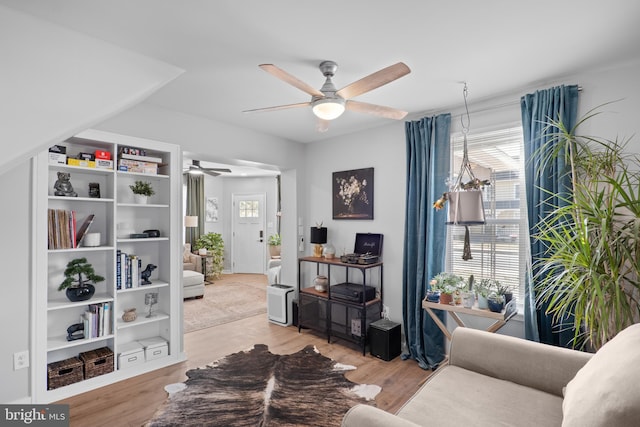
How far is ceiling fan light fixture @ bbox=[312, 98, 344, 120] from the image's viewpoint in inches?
83.9

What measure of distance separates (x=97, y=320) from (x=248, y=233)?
5301 millimetres

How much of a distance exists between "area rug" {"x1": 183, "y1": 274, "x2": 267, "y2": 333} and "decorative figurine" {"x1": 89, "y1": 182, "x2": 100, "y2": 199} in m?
2.03

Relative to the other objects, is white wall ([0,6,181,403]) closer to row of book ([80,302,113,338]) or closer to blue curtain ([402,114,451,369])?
row of book ([80,302,113,338])

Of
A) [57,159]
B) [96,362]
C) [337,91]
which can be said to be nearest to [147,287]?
[96,362]

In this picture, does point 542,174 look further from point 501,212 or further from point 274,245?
point 274,245

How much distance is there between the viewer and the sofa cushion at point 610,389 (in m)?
0.99

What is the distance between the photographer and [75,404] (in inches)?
97.3

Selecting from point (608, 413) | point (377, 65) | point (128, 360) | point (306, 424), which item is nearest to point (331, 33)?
point (377, 65)

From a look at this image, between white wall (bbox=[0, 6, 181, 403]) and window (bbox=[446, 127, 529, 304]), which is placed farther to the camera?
window (bbox=[446, 127, 529, 304])

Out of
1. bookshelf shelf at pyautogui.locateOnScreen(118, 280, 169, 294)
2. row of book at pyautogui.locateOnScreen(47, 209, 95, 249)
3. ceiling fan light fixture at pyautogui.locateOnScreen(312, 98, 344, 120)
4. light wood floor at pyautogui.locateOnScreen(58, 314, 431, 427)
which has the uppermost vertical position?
ceiling fan light fixture at pyautogui.locateOnScreen(312, 98, 344, 120)

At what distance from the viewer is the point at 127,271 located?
3.00 meters

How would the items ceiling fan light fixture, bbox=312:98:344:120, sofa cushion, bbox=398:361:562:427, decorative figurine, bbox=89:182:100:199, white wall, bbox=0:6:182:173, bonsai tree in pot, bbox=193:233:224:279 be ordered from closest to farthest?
sofa cushion, bbox=398:361:562:427, white wall, bbox=0:6:182:173, ceiling fan light fixture, bbox=312:98:344:120, decorative figurine, bbox=89:182:100:199, bonsai tree in pot, bbox=193:233:224:279

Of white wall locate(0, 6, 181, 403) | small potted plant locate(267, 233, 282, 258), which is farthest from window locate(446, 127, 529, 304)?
small potted plant locate(267, 233, 282, 258)

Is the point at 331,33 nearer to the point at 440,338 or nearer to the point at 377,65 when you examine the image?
the point at 377,65
